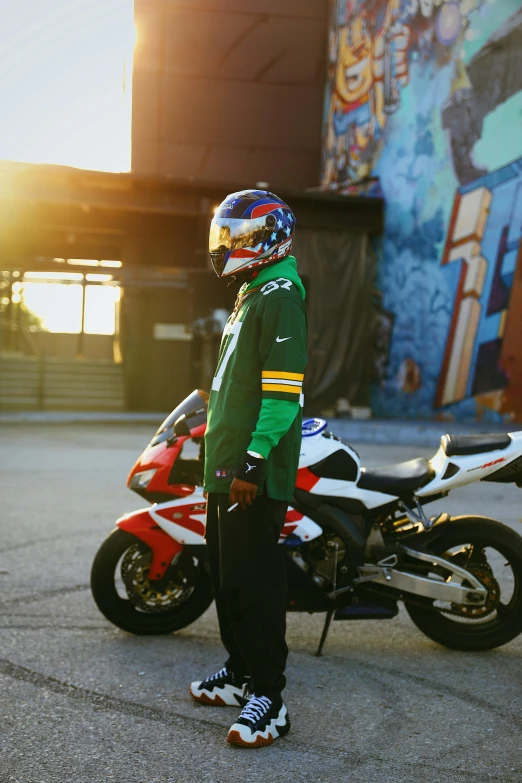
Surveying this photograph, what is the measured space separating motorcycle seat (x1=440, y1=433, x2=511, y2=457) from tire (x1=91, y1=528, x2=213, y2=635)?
1.29 meters

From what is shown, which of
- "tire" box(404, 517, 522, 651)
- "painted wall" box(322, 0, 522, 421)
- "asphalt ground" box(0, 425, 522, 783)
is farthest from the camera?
"painted wall" box(322, 0, 522, 421)

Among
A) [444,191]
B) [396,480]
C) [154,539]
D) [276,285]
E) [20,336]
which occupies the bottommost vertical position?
[154,539]

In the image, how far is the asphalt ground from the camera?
Answer: 119 inches

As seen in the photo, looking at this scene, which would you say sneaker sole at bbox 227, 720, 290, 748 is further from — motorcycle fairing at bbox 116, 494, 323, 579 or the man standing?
motorcycle fairing at bbox 116, 494, 323, 579

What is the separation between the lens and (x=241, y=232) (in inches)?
130

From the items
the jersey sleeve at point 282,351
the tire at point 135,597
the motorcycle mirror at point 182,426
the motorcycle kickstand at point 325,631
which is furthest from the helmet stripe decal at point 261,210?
the motorcycle kickstand at point 325,631

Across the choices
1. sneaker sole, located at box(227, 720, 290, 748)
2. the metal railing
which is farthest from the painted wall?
sneaker sole, located at box(227, 720, 290, 748)

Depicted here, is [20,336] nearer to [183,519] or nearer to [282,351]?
[183,519]

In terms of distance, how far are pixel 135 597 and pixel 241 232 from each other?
78.2 inches

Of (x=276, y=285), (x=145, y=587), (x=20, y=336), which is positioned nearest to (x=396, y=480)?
(x=145, y=587)

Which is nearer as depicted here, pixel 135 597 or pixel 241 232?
pixel 241 232

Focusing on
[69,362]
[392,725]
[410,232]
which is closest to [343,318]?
[410,232]

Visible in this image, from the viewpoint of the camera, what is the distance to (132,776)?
293 cm

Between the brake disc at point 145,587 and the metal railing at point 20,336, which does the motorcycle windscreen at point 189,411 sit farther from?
the metal railing at point 20,336
